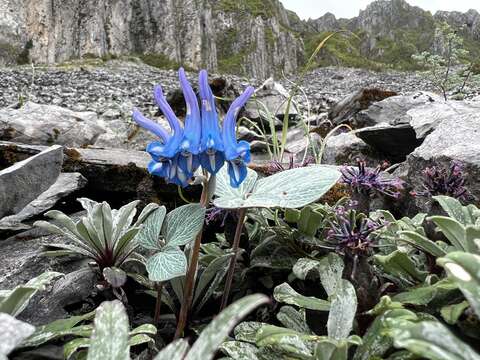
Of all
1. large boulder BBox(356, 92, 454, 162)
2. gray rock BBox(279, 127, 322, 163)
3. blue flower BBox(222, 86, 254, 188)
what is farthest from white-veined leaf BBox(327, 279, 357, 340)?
large boulder BBox(356, 92, 454, 162)

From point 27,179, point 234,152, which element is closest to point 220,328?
point 234,152

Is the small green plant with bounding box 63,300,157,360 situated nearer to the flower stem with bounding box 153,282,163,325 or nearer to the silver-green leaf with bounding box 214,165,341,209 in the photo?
the silver-green leaf with bounding box 214,165,341,209

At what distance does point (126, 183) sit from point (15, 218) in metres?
0.91

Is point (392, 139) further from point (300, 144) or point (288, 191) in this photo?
point (288, 191)

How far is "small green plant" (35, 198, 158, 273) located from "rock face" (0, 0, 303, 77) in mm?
42465

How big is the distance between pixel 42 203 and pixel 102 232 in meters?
1.16

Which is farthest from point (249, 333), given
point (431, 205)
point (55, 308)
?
point (431, 205)

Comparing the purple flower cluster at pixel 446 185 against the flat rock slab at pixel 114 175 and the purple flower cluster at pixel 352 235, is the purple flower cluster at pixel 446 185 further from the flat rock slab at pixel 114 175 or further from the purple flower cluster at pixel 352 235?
the flat rock slab at pixel 114 175

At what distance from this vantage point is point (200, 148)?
5.16 ft

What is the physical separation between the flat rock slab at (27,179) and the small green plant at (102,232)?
70cm

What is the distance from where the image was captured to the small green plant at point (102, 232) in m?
2.14

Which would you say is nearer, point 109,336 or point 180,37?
point 109,336

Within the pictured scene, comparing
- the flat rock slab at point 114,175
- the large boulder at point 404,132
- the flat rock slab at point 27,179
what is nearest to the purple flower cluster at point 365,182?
the flat rock slab at point 114,175

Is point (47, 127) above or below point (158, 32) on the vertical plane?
below
